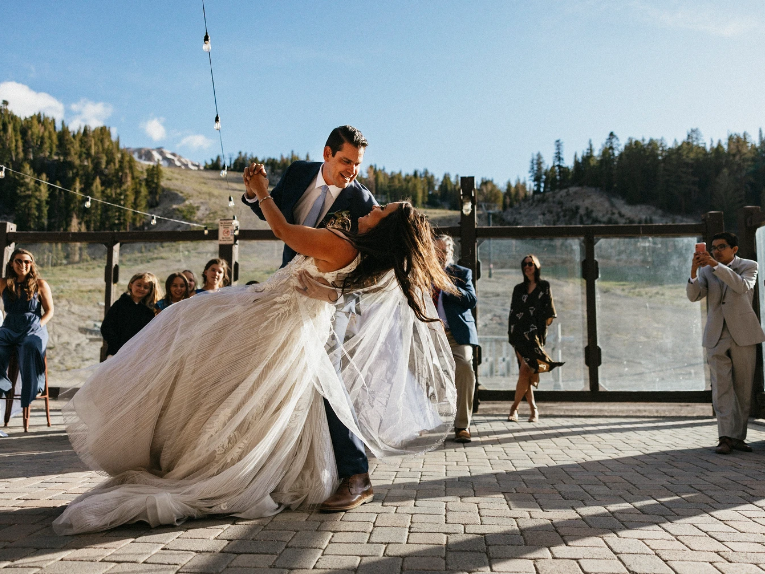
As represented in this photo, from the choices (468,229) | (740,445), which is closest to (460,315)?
(740,445)

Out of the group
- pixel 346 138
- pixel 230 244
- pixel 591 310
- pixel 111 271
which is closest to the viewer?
pixel 346 138

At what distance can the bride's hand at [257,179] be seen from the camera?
129 inches

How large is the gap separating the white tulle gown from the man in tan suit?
13.2 ft

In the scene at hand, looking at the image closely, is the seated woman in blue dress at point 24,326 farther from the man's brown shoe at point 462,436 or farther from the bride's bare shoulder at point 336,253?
the bride's bare shoulder at point 336,253

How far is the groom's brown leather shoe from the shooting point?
3367 mm

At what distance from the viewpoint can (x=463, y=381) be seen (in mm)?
6793

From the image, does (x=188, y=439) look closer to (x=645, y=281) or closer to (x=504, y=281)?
(x=504, y=281)

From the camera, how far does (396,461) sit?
5.37 metres

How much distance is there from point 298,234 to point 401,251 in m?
0.58

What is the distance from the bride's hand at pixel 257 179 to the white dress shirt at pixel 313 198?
563 mm

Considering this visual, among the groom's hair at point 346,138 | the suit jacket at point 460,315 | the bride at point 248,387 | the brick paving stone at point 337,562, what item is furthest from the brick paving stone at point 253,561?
the suit jacket at point 460,315

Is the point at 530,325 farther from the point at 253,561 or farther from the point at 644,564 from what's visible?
the point at 253,561

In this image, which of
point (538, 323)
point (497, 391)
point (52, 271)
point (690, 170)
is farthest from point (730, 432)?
point (690, 170)

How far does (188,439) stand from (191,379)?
315 mm
